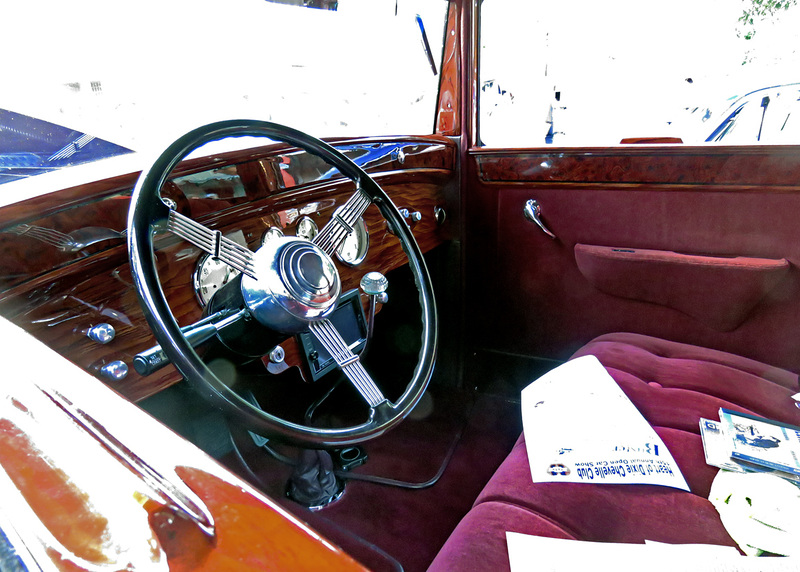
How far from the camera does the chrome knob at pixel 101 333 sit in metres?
0.83

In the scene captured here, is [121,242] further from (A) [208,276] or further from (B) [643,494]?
(B) [643,494]

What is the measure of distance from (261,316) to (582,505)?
0.61m

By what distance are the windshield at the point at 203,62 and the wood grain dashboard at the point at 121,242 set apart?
0.11 m

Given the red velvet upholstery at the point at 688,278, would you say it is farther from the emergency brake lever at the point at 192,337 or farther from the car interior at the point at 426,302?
the emergency brake lever at the point at 192,337

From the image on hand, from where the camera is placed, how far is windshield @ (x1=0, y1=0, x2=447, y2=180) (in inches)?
37.5

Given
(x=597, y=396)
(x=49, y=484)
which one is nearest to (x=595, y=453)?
(x=597, y=396)

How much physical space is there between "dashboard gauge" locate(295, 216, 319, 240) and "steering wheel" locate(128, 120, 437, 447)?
223 mm

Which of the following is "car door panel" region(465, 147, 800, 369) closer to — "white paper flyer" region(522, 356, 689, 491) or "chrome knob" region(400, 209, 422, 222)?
"chrome knob" region(400, 209, 422, 222)

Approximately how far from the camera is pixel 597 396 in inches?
44.8

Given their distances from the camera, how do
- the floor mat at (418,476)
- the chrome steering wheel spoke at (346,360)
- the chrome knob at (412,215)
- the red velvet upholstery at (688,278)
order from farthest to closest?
1. the chrome knob at (412,215)
2. the red velvet upholstery at (688,278)
3. the floor mat at (418,476)
4. the chrome steering wheel spoke at (346,360)

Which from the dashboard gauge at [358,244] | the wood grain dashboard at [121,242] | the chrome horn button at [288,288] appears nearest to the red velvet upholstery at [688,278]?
the dashboard gauge at [358,244]

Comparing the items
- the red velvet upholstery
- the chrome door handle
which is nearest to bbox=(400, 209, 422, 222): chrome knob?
the chrome door handle

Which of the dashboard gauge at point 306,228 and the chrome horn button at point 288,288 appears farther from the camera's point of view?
the dashboard gauge at point 306,228

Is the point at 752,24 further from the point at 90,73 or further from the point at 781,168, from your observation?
the point at 90,73
